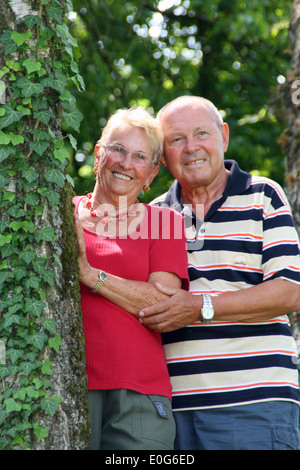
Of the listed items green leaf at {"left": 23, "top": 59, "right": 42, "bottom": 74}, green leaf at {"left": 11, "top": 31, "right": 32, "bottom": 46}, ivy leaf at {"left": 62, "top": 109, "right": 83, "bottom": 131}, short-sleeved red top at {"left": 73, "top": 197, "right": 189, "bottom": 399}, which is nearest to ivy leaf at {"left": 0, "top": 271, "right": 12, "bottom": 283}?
short-sleeved red top at {"left": 73, "top": 197, "right": 189, "bottom": 399}

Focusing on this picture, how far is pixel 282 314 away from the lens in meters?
3.24

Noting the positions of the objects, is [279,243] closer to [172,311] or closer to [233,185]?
[233,185]

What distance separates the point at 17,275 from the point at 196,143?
157cm

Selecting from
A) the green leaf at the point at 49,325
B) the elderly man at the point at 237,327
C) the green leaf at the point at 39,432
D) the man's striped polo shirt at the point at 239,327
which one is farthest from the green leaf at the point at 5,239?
the man's striped polo shirt at the point at 239,327

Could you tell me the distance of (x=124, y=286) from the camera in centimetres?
291

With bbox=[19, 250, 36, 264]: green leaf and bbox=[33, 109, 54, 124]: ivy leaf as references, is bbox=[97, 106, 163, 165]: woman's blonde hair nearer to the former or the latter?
bbox=[33, 109, 54, 124]: ivy leaf

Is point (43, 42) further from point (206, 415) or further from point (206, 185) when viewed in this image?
point (206, 415)

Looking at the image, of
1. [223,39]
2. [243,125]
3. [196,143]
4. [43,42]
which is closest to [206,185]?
[196,143]

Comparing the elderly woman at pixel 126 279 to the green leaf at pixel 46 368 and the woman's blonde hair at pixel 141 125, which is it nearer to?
the woman's blonde hair at pixel 141 125

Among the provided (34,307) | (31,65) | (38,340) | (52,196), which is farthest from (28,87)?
(38,340)

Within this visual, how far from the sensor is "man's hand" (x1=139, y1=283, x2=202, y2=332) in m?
2.98

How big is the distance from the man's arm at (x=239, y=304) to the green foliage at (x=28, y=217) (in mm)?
720

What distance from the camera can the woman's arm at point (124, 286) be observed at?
280 centimetres

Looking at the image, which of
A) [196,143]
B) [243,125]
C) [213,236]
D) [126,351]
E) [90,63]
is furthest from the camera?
[243,125]
